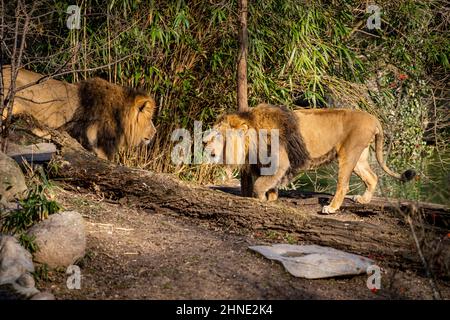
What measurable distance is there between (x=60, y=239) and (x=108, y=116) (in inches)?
142

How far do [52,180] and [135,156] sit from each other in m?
2.35

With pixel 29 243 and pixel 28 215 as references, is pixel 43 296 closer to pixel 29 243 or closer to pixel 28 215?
pixel 29 243

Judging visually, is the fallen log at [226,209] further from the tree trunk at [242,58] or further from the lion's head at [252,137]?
the tree trunk at [242,58]

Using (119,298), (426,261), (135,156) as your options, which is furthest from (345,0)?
(119,298)

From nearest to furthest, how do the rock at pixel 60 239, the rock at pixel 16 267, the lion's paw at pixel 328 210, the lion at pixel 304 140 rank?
the rock at pixel 16 267 < the rock at pixel 60 239 < the lion's paw at pixel 328 210 < the lion at pixel 304 140


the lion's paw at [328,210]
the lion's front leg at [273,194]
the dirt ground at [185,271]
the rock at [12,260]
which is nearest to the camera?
the rock at [12,260]

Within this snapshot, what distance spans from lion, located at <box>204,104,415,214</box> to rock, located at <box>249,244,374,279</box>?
1.68 m

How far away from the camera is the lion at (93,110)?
7.87m

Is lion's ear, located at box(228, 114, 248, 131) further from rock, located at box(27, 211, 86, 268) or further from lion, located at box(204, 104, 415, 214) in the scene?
rock, located at box(27, 211, 86, 268)

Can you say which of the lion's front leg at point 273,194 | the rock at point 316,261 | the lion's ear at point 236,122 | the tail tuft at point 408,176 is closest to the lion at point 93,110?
the lion's ear at point 236,122

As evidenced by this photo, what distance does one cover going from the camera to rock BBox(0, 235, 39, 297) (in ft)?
14.1

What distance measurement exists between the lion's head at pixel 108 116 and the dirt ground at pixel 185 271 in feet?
7.00

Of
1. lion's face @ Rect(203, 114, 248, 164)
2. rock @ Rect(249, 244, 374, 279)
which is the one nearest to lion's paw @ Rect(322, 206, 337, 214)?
lion's face @ Rect(203, 114, 248, 164)
